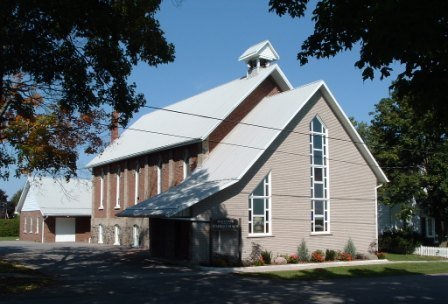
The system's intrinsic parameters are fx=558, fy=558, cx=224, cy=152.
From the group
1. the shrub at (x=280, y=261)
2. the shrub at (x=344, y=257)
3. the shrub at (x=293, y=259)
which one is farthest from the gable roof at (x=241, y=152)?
the shrub at (x=344, y=257)

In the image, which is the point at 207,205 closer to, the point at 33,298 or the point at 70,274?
the point at 70,274

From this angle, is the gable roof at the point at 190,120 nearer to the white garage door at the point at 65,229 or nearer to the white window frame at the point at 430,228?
the white garage door at the point at 65,229

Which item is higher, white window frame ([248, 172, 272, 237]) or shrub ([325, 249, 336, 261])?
white window frame ([248, 172, 272, 237])

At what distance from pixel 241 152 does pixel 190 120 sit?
278 inches

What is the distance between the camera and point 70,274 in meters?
23.2

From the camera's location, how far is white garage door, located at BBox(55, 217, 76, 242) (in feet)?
174

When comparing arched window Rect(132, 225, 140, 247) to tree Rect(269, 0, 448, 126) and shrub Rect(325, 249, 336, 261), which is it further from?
tree Rect(269, 0, 448, 126)

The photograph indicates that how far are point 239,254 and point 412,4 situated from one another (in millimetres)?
21189

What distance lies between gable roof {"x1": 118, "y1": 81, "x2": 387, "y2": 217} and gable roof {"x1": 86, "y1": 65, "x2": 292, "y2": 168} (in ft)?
4.40

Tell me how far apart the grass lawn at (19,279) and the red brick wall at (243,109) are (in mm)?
12526

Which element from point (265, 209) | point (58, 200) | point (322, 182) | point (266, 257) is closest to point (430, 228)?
point (322, 182)

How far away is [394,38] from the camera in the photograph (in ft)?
26.6

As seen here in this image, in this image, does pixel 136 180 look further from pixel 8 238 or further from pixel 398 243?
pixel 8 238

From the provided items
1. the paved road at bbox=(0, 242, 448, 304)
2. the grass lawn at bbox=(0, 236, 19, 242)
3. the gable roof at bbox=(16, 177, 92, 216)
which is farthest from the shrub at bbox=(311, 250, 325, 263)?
the grass lawn at bbox=(0, 236, 19, 242)
